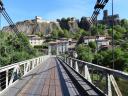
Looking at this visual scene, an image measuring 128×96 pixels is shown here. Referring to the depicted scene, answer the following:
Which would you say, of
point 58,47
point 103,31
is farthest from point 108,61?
point 58,47

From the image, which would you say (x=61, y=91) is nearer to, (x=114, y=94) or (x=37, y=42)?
(x=114, y=94)

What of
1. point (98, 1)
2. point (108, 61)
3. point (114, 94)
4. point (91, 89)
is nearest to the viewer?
point (114, 94)

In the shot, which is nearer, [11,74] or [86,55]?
[11,74]

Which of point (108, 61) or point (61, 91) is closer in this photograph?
point (61, 91)

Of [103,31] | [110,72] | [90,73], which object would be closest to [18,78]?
[90,73]

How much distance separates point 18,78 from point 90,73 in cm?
330

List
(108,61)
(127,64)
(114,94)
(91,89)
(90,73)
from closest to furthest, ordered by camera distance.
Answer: (114,94)
(91,89)
(90,73)
(108,61)
(127,64)

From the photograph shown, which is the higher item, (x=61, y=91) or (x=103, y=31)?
(x=103, y=31)

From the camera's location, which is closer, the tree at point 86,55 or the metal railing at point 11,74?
the metal railing at point 11,74

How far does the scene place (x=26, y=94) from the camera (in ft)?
28.5

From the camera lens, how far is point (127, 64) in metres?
76.0

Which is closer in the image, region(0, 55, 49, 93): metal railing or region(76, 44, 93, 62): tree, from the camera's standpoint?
region(0, 55, 49, 93): metal railing

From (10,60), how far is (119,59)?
49434mm

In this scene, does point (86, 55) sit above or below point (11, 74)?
below
